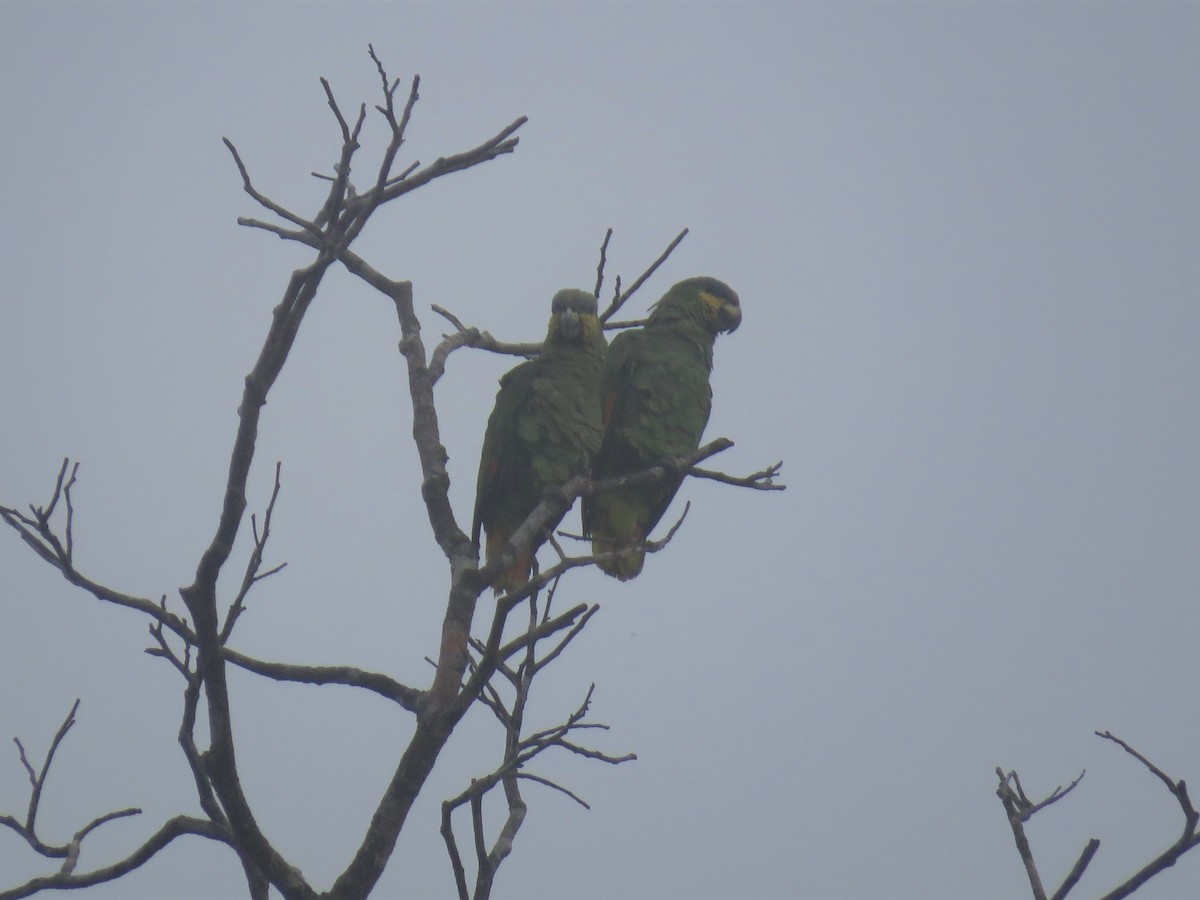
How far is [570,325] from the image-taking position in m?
6.17

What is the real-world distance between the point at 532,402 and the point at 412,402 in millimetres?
1725

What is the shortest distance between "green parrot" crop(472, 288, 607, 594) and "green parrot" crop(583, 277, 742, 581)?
218 mm

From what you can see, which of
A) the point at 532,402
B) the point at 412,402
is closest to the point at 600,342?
the point at 532,402

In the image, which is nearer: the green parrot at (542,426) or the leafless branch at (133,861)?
the leafless branch at (133,861)

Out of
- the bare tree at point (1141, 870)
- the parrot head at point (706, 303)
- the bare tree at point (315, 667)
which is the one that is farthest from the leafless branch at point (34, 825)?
the parrot head at point (706, 303)

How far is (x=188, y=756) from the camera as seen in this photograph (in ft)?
8.11

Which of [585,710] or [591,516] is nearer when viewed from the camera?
[585,710]

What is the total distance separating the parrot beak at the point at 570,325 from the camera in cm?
617

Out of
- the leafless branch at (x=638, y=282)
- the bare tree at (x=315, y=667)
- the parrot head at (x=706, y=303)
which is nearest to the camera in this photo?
the bare tree at (x=315, y=667)

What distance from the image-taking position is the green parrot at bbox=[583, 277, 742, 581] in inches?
243

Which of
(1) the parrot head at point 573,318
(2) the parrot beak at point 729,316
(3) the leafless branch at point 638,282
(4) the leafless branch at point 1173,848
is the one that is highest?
(2) the parrot beak at point 729,316

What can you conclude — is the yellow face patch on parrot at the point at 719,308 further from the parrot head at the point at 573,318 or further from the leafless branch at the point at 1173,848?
the leafless branch at the point at 1173,848

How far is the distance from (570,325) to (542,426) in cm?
72

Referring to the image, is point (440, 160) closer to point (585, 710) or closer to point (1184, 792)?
point (585, 710)
